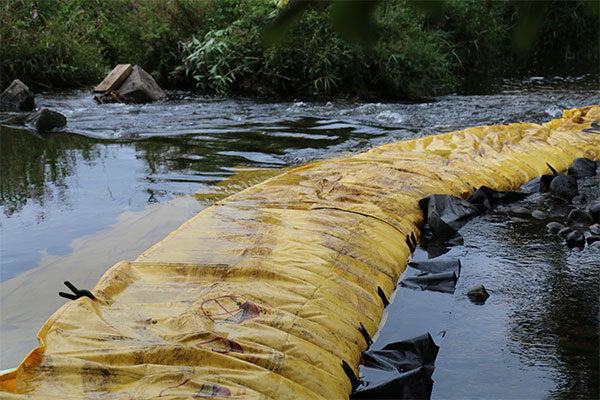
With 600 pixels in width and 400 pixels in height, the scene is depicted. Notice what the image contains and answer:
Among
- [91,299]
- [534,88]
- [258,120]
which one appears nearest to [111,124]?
[258,120]

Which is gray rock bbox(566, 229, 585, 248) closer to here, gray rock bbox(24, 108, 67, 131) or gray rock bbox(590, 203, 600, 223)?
gray rock bbox(590, 203, 600, 223)

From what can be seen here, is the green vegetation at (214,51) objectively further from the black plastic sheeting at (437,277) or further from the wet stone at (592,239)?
the black plastic sheeting at (437,277)

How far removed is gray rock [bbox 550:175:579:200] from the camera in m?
4.57

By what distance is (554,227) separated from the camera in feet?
12.9

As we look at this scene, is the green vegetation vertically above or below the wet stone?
above

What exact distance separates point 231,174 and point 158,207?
1.08 m

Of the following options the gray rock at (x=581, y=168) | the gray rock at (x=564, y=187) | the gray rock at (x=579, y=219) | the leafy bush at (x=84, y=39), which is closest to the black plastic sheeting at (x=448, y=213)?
the gray rock at (x=564, y=187)

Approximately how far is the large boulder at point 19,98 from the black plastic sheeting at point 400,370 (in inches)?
323

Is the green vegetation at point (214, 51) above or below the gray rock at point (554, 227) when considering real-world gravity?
above

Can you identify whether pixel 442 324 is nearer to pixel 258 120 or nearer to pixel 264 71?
pixel 258 120

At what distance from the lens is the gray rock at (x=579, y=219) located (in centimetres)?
401

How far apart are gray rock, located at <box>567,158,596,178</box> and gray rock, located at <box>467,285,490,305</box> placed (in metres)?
2.68

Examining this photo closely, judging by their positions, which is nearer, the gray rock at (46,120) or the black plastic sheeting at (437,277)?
the black plastic sheeting at (437,277)

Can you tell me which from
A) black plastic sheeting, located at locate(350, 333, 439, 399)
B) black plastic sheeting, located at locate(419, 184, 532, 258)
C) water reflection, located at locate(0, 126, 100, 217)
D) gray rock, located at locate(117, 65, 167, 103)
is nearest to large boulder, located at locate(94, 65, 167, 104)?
gray rock, located at locate(117, 65, 167, 103)
